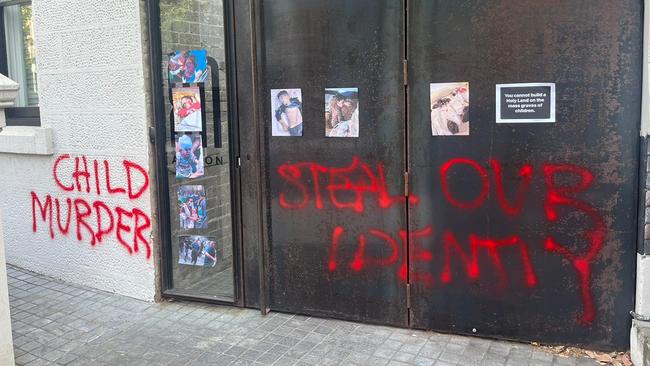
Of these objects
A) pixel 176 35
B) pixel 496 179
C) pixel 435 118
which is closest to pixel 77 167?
pixel 176 35

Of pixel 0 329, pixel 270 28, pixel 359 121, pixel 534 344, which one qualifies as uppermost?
pixel 270 28

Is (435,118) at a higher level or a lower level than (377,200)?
higher

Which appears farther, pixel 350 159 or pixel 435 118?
pixel 350 159

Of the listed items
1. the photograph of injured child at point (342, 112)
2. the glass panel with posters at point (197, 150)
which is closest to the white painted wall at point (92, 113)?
the glass panel with posters at point (197, 150)

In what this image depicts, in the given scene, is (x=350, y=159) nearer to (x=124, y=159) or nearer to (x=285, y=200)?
(x=285, y=200)

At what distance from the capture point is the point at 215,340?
4.50m

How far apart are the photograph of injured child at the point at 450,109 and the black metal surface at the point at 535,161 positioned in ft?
0.16

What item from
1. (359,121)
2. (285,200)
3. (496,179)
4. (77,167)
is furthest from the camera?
(77,167)

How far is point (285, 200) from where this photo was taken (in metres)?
4.82

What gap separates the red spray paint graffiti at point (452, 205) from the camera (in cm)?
401

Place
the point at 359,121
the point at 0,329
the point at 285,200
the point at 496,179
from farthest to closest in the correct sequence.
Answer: the point at 285,200 → the point at 359,121 → the point at 496,179 → the point at 0,329

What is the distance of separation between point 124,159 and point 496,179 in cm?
316

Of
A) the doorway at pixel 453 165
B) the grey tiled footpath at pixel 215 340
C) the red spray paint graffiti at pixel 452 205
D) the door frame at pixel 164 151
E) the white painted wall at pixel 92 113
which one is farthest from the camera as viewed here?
the white painted wall at pixel 92 113

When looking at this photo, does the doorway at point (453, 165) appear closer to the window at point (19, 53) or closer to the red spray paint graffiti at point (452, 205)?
the red spray paint graffiti at point (452, 205)
